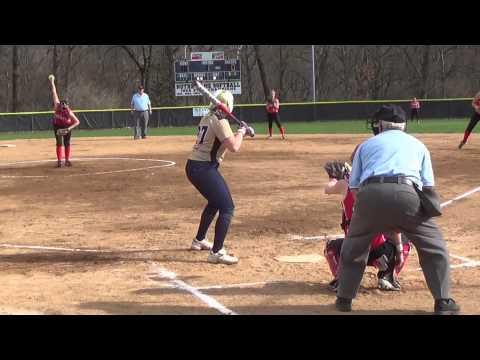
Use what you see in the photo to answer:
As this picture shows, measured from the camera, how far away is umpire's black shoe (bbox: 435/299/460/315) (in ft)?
18.3

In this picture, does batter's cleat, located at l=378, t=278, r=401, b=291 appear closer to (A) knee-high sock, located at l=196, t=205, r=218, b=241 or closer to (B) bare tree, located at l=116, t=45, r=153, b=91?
(A) knee-high sock, located at l=196, t=205, r=218, b=241

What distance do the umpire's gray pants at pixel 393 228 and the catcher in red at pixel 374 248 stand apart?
2.17 ft

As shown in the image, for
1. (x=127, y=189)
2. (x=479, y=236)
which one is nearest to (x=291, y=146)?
(x=127, y=189)

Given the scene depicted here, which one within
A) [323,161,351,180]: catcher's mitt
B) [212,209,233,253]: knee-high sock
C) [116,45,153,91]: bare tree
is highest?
[116,45,153,91]: bare tree

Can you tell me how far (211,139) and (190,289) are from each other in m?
2.01

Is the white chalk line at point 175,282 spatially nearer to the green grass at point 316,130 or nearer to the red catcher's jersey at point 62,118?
the red catcher's jersey at point 62,118

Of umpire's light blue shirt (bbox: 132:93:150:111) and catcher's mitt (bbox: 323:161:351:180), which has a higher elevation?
umpire's light blue shirt (bbox: 132:93:150:111)

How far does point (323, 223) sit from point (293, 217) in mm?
678

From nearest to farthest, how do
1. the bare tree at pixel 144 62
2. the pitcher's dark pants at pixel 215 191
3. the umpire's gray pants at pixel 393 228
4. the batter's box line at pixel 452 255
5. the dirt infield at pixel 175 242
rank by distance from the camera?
1. the umpire's gray pants at pixel 393 228
2. the dirt infield at pixel 175 242
3. the batter's box line at pixel 452 255
4. the pitcher's dark pants at pixel 215 191
5. the bare tree at pixel 144 62

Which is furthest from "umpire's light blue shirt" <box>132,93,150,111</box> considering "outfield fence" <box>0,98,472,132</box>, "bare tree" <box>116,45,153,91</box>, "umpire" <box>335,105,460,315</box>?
"bare tree" <box>116,45,153,91</box>

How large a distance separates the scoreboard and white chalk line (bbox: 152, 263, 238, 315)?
3290 centimetres

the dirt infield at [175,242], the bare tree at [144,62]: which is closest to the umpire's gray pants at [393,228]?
the dirt infield at [175,242]

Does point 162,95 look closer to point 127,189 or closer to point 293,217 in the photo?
point 127,189

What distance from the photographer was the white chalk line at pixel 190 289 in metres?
6.10
